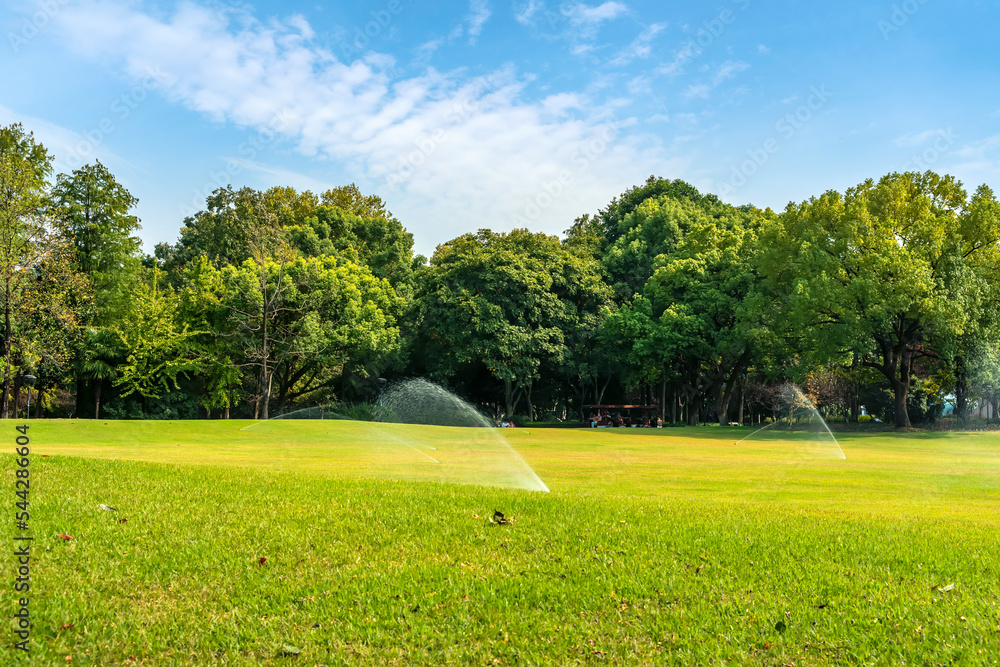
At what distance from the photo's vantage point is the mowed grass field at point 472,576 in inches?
197

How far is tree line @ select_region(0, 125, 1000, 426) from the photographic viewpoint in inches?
1649

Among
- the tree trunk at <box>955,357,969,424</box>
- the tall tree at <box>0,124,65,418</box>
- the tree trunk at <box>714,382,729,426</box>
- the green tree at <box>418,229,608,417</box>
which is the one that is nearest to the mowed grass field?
the tall tree at <box>0,124,65,418</box>

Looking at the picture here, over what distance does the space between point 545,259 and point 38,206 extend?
121 feet

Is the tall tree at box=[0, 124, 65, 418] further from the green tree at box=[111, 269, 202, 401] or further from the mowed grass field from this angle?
the mowed grass field

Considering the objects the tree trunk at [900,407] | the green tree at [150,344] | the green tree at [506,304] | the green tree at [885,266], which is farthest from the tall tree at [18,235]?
the tree trunk at [900,407]

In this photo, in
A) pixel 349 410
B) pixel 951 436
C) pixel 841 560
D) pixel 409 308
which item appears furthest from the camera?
pixel 409 308

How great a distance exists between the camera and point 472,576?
6.29 metres

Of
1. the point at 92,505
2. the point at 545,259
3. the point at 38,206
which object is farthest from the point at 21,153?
the point at 92,505

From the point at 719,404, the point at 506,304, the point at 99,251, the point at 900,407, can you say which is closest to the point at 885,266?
the point at 900,407

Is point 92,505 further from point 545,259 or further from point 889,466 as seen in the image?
point 545,259

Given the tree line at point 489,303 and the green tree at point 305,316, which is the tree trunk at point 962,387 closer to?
the tree line at point 489,303

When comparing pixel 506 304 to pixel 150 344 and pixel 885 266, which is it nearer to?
pixel 150 344

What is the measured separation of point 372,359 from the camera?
181 feet

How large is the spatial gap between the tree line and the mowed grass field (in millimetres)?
35009
